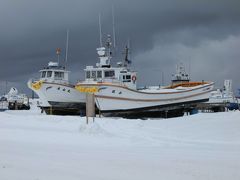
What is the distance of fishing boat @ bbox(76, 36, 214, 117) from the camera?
3269 centimetres

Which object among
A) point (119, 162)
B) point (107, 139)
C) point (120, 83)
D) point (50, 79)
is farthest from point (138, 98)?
point (119, 162)

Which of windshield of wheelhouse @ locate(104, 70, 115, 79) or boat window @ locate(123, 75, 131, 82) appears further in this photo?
boat window @ locate(123, 75, 131, 82)

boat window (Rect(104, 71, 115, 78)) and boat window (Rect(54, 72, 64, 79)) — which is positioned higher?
boat window (Rect(54, 72, 64, 79))

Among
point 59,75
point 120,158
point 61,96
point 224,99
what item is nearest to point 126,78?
point 61,96

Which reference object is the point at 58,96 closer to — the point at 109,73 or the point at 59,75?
the point at 59,75

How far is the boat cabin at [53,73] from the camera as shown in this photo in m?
38.4

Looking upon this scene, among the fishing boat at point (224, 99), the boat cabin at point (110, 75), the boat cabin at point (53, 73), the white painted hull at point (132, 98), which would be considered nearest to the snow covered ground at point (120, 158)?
the white painted hull at point (132, 98)

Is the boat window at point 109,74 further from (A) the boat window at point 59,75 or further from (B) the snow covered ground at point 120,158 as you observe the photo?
(B) the snow covered ground at point 120,158

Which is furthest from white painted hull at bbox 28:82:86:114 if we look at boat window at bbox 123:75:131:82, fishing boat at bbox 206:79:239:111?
fishing boat at bbox 206:79:239:111

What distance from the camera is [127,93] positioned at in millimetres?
32938

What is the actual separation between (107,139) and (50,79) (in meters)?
24.9

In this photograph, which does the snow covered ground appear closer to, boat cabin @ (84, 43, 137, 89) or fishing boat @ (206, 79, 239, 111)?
boat cabin @ (84, 43, 137, 89)

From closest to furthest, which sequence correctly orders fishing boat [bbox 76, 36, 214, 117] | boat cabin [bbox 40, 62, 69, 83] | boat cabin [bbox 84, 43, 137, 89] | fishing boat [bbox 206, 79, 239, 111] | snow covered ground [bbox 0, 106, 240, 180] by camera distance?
1. snow covered ground [bbox 0, 106, 240, 180]
2. fishing boat [bbox 76, 36, 214, 117]
3. boat cabin [bbox 84, 43, 137, 89]
4. boat cabin [bbox 40, 62, 69, 83]
5. fishing boat [bbox 206, 79, 239, 111]

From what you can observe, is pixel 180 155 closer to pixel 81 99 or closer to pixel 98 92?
pixel 98 92
